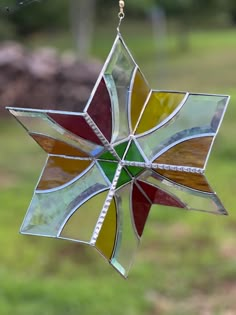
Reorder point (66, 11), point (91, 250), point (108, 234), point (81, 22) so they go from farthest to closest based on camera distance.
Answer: point (66, 11), point (81, 22), point (91, 250), point (108, 234)

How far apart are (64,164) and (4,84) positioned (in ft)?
18.0

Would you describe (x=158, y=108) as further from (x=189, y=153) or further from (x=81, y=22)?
(x=81, y=22)

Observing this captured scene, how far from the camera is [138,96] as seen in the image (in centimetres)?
90

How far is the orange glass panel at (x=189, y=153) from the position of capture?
0.84 meters

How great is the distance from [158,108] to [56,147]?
0.16 metres

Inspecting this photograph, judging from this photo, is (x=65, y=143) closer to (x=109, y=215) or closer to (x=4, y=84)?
(x=109, y=215)

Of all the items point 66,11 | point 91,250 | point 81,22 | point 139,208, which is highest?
point 139,208

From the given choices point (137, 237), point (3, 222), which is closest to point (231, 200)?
point (3, 222)

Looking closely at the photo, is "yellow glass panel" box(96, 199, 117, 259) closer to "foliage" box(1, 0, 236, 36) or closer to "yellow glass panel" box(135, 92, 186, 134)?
"yellow glass panel" box(135, 92, 186, 134)

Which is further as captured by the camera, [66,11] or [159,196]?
[66,11]

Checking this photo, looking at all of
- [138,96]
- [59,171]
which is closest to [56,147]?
[59,171]

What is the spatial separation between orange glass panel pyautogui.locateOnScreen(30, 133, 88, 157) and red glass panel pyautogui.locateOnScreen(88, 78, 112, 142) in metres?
0.05

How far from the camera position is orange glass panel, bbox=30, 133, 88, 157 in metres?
0.87

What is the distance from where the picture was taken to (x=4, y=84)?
20.4ft
